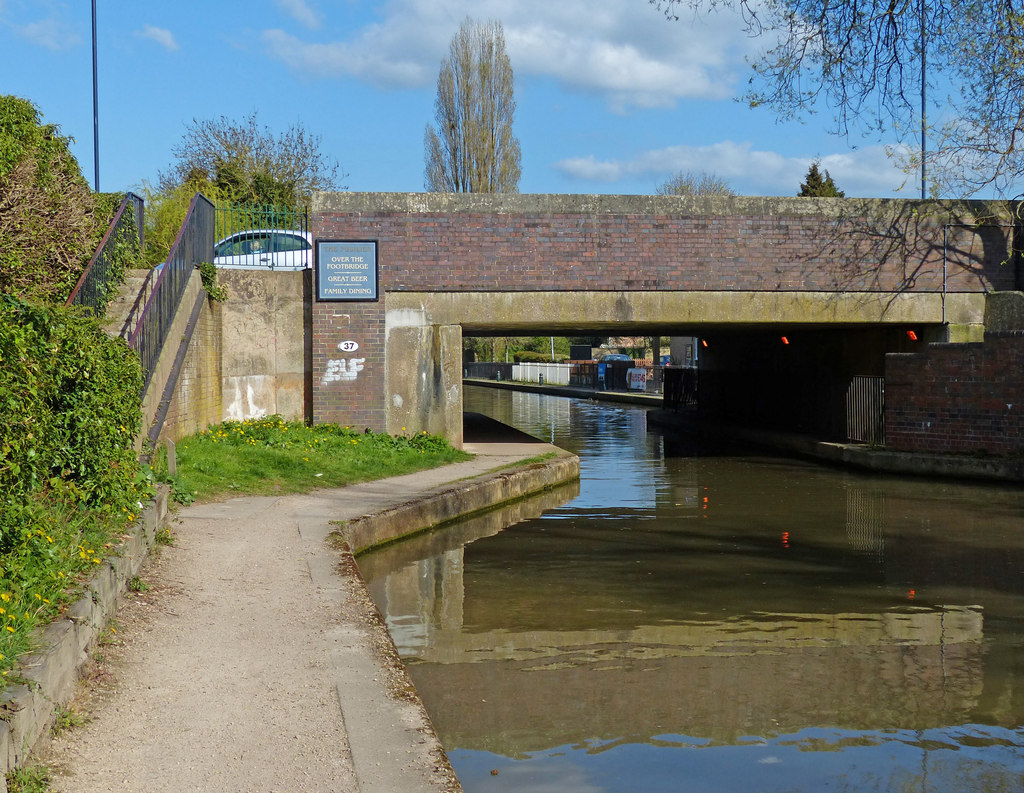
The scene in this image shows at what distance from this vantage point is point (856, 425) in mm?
18469

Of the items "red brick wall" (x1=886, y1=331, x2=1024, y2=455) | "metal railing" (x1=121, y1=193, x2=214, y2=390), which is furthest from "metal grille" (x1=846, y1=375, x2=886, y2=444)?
"metal railing" (x1=121, y1=193, x2=214, y2=390)

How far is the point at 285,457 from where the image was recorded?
44.1 feet

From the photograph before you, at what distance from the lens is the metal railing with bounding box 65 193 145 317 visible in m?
11.4

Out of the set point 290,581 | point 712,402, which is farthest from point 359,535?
point 712,402

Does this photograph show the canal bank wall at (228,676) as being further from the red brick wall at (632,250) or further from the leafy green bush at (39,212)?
the red brick wall at (632,250)

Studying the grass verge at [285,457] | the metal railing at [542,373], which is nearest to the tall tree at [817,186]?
the metal railing at [542,373]

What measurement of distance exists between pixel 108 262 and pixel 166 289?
807 millimetres

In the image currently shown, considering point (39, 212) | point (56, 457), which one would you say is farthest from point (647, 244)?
point (56, 457)

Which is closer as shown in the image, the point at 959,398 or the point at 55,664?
the point at 55,664

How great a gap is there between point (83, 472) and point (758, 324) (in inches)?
510

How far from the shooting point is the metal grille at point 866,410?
17.7 metres

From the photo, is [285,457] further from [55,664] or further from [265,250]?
[55,664]

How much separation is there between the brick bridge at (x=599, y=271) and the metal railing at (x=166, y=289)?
1853mm

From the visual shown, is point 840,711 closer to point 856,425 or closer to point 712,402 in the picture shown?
point 856,425
